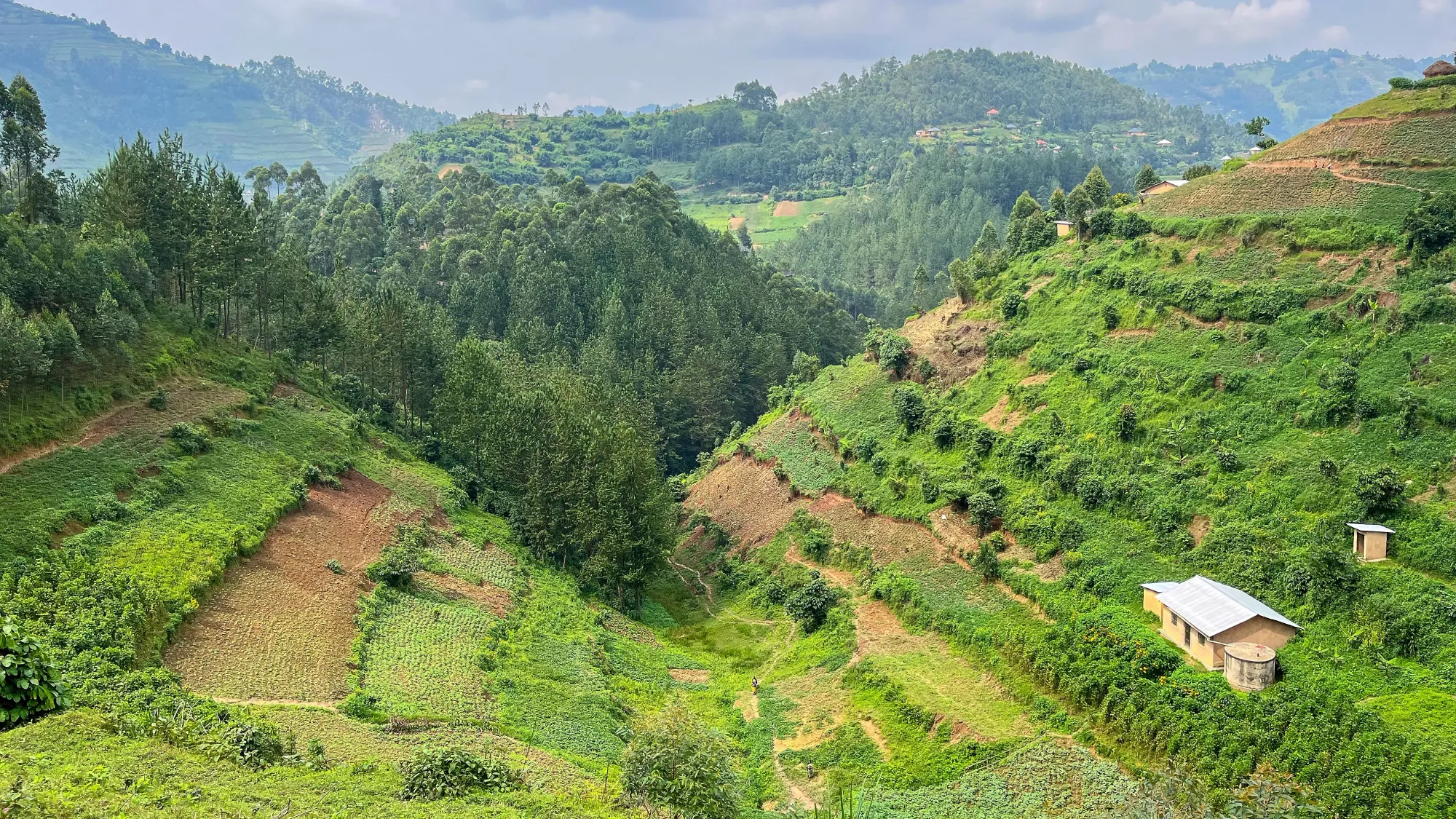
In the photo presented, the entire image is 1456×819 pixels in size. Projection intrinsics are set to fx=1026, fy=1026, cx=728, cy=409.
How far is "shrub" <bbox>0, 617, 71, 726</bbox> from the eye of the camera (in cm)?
2033

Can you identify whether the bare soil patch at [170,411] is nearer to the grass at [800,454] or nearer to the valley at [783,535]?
the valley at [783,535]

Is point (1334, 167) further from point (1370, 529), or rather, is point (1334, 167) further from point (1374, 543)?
point (1374, 543)

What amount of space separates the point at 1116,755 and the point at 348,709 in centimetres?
2649

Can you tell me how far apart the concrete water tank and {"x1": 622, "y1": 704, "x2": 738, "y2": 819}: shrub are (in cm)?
1751

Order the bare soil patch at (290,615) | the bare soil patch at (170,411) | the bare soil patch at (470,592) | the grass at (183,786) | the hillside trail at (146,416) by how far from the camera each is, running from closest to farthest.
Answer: the grass at (183,786) < the bare soil patch at (290,615) < the hillside trail at (146,416) < the bare soil patch at (170,411) < the bare soil patch at (470,592)

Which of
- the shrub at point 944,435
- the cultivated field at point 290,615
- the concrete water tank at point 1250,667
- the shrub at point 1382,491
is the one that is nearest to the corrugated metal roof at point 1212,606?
the concrete water tank at point 1250,667

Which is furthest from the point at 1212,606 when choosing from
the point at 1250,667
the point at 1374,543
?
the point at 1374,543

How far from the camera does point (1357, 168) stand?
57.8 meters

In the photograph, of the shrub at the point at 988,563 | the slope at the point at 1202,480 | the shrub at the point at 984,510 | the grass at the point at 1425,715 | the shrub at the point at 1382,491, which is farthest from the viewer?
the shrub at the point at 984,510

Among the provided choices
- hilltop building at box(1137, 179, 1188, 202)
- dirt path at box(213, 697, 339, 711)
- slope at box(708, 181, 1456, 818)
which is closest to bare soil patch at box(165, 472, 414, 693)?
dirt path at box(213, 697, 339, 711)

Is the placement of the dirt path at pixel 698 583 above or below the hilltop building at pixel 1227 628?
below

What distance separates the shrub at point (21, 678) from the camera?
2033 centimetres

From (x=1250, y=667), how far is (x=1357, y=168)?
37.2m

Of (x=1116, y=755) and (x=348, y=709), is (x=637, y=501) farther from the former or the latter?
(x=1116, y=755)
